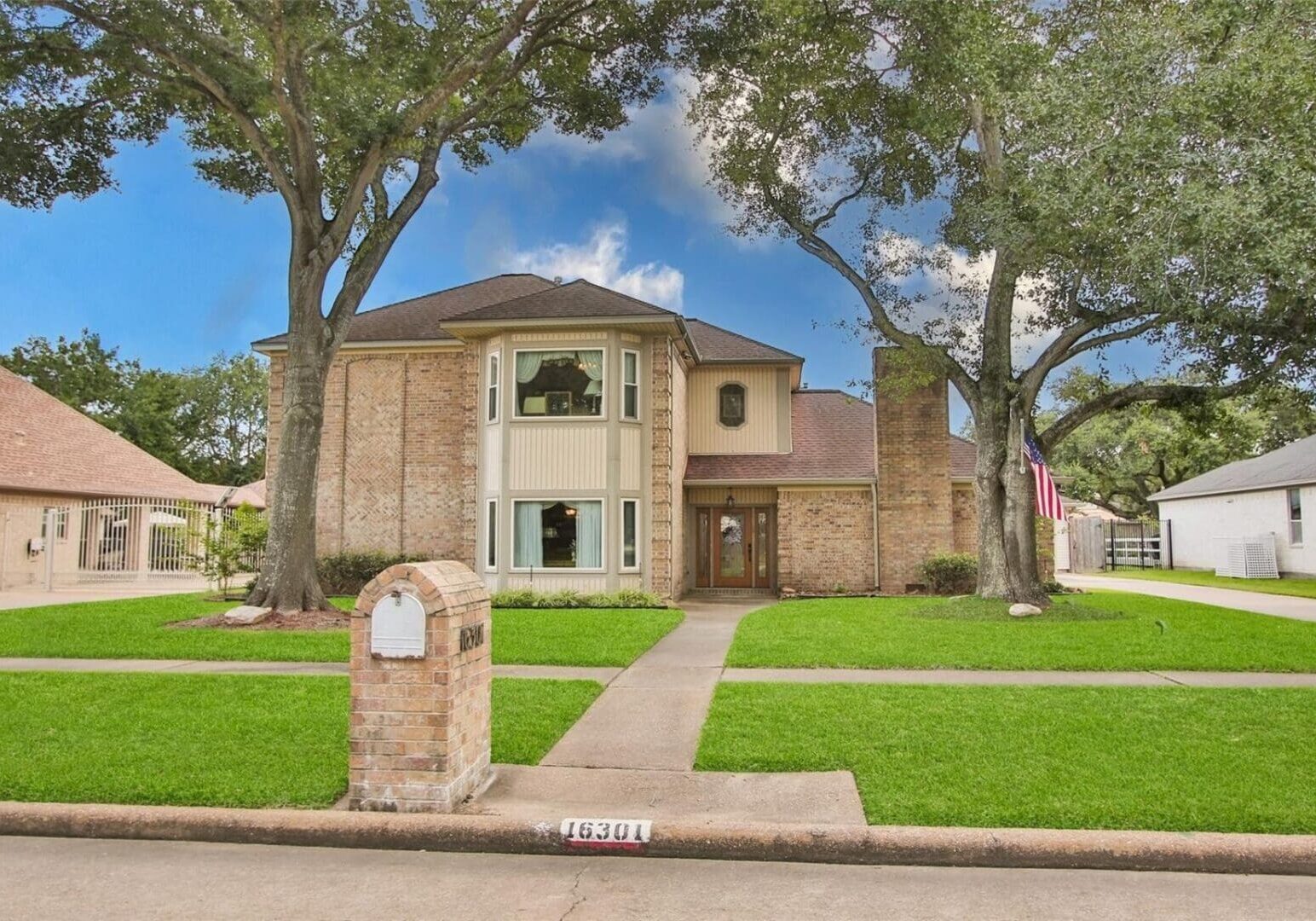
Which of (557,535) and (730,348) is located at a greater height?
(730,348)

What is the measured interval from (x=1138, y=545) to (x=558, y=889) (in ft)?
121

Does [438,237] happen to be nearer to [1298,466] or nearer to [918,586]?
[918,586]

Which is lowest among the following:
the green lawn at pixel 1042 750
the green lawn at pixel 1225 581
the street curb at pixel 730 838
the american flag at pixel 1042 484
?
the street curb at pixel 730 838

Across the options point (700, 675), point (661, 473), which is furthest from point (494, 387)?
point (700, 675)

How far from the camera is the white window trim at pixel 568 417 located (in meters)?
18.0

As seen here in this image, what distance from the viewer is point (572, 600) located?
17.1m

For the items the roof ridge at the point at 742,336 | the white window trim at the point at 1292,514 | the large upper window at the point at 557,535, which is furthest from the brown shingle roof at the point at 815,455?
the white window trim at the point at 1292,514

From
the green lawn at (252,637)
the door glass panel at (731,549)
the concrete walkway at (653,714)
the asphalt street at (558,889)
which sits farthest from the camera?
the door glass panel at (731,549)

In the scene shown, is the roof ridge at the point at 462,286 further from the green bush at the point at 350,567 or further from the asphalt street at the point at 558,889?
the asphalt street at the point at 558,889

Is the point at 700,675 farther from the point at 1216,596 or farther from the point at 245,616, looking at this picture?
the point at 1216,596

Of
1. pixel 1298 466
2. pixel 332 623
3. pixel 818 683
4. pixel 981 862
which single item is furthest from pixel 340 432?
pixel 1298 466

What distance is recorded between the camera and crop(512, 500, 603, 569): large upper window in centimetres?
1800

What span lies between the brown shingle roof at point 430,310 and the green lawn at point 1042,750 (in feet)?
47.8

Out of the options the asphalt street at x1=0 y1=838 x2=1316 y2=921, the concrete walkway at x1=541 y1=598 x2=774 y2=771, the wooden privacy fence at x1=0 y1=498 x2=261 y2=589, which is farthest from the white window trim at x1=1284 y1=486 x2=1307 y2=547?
the wooden privacy fence at x1=0 y1=498 x2=261 y2=589
